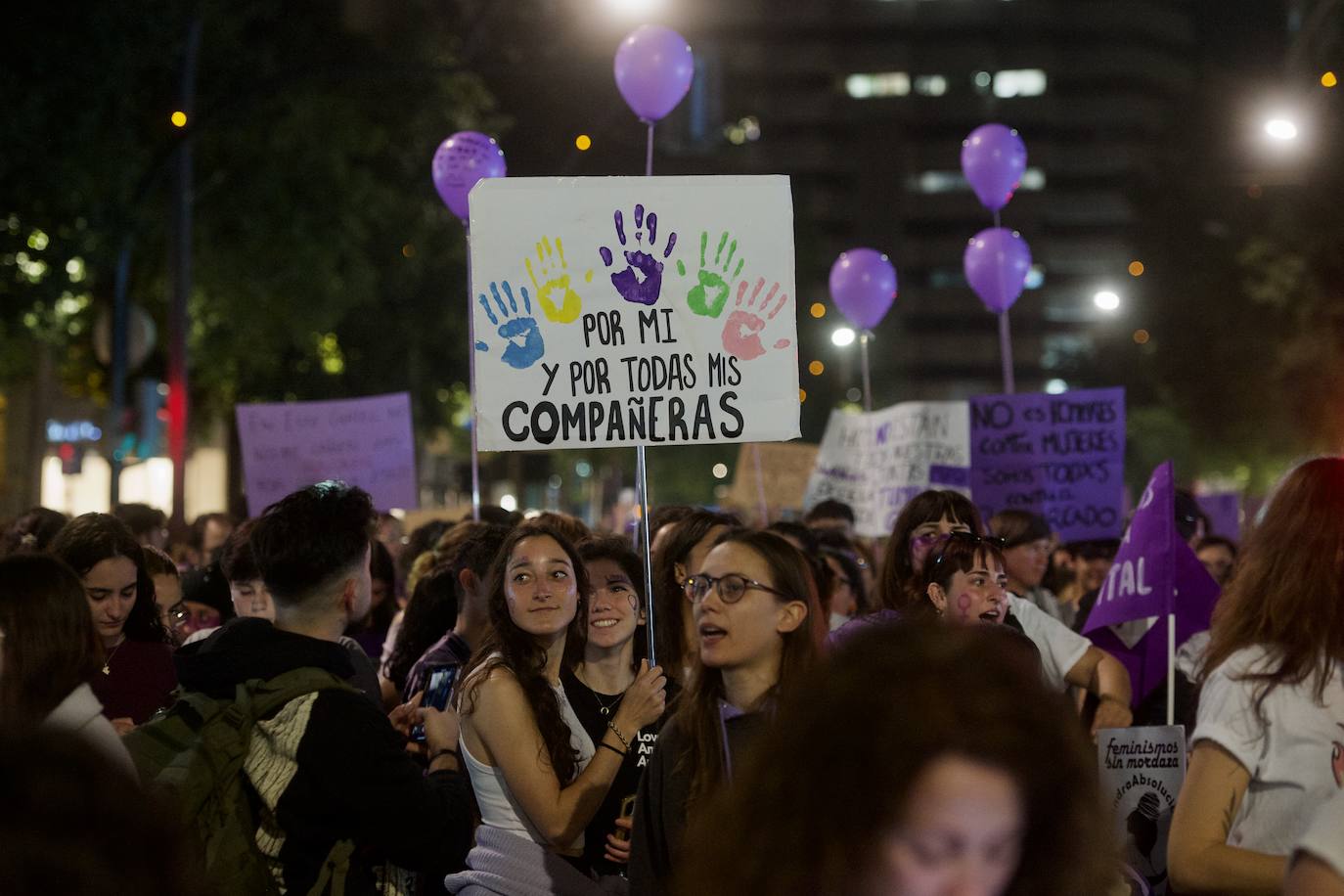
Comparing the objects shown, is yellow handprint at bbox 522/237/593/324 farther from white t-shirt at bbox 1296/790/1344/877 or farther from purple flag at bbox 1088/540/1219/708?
white t-shirt at bbox 1296/790/1344/877

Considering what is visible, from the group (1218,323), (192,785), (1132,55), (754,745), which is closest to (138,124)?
(192,785)

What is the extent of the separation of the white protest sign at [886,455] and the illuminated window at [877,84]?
11531 cm

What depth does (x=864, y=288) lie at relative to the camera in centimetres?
1586

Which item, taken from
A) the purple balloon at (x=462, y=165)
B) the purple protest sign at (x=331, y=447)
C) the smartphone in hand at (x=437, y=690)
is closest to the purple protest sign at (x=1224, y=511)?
the purple protest sign at (x=331, y=447)

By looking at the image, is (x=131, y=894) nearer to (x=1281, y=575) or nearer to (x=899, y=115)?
(x=1281, y=575)

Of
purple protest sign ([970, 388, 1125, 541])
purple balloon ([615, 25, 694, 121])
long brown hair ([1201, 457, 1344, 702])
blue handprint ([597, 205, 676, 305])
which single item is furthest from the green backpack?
purple protest sign ([970, 388, 1125, 541])

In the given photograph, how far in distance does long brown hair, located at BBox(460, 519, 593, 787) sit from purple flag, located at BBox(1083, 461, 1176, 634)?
7.96ft

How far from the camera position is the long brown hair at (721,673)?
400cm

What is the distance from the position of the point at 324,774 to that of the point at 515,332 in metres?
2.42

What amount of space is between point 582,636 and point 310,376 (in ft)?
94.6

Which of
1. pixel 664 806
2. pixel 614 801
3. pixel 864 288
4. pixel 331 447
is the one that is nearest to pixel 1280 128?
pixel 864 288

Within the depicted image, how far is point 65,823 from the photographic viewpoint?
5.45ft

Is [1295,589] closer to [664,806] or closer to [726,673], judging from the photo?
[726,673]

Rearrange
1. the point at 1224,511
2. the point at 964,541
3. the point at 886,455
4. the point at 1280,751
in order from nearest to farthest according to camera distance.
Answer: the point at 1280,751
the point at 964,541
the point at 886,455
the point at 1224,511
